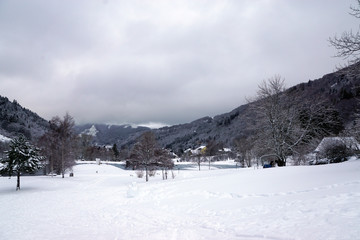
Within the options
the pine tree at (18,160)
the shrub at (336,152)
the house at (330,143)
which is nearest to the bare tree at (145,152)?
the pine tree at (18,160)

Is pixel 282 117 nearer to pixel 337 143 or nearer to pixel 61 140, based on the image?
→ pixel 337 143

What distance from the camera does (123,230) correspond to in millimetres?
9633

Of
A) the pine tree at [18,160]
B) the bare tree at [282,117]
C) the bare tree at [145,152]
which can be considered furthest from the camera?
the bare tree at [145,152]

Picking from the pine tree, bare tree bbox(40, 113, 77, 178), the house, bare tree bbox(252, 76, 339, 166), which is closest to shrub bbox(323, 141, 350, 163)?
the house

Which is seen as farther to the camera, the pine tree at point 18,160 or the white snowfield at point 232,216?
the pine tree at point 18,160

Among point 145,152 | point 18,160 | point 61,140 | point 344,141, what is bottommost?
point 18,160

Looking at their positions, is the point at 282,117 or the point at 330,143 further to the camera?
the point at 330,143

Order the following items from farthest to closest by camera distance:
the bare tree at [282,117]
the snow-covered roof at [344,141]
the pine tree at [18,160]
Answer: the snow-covered roof at [344,141] → the pine tree at [18,160] → the bare tree at [282,117]

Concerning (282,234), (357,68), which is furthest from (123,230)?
(357,68)

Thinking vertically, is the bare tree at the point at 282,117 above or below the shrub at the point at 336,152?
above

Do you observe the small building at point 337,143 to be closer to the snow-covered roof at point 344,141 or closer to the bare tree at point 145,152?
the snow-covered roof at point 344,141

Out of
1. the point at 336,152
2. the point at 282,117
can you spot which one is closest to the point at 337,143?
the point at 336,152

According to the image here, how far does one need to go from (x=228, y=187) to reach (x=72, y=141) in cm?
3852

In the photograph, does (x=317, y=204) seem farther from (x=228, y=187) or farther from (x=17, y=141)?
(x=17, y=141)
